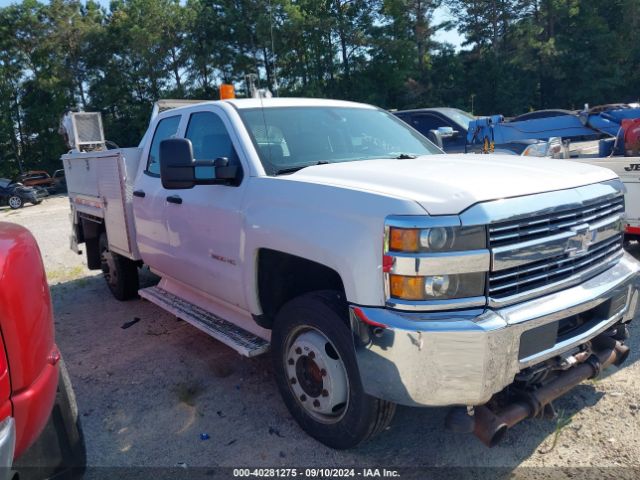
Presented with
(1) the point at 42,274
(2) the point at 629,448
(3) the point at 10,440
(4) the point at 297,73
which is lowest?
(2) the point at 629,448

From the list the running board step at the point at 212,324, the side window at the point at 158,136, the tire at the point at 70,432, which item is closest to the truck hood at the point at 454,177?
the running board step at the point at 212,324

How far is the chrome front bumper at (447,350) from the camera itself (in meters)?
2.37

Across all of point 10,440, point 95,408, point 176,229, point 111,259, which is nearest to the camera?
point 10,440

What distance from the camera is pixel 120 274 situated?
6.05 m

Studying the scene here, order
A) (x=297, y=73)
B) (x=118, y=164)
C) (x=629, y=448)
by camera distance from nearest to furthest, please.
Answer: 1. (x=629, y=448)
2. (x=118, y=164)
3. (x=297, y=73)

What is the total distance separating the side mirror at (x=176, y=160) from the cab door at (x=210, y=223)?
34 cm

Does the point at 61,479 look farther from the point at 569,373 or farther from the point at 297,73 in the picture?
the point at 297,73

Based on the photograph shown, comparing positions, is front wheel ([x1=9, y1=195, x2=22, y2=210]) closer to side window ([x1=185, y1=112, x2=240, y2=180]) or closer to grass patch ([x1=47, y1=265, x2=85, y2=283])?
grass patch ([x1=47, y1=265, x2=85, y2=283])

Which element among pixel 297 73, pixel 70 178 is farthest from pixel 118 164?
pixel 297 73

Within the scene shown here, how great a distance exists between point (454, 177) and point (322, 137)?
136 cm

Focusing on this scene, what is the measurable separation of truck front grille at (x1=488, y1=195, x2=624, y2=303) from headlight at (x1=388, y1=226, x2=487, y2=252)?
0.07 meters

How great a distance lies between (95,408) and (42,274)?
1.95 m

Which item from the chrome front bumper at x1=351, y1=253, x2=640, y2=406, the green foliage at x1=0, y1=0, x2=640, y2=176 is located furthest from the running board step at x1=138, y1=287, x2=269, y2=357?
the green foliage at x1=0, y1=0, x2=640, y2=176

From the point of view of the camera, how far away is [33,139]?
38344 millimetres
